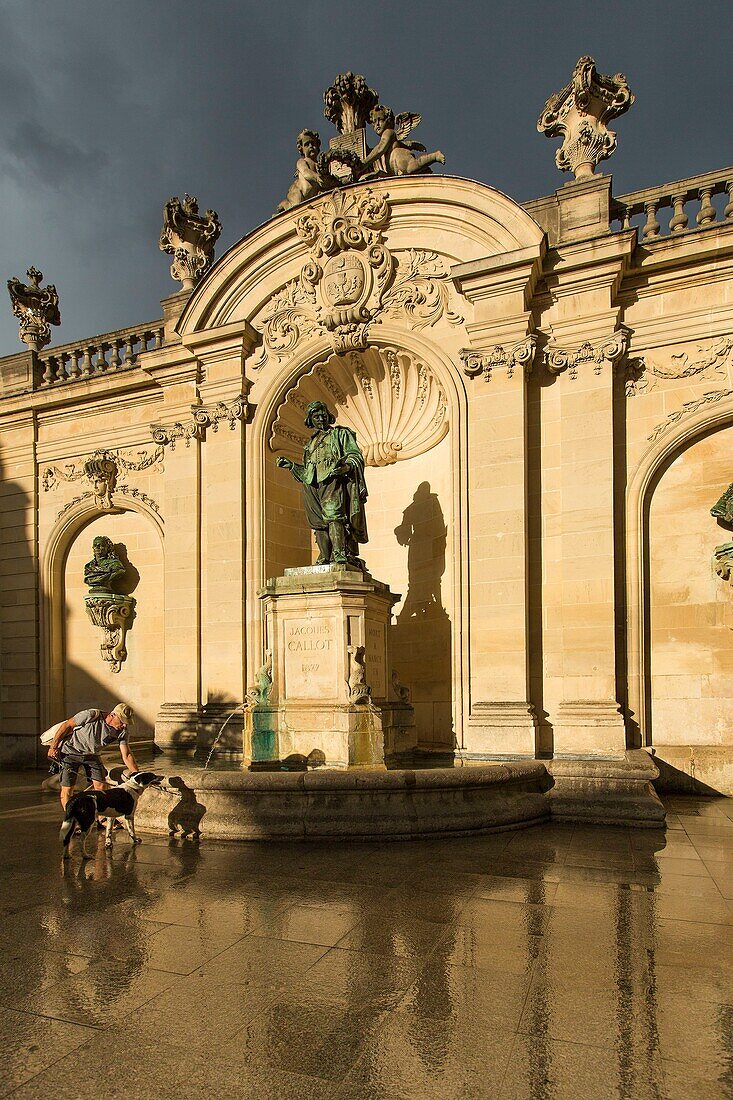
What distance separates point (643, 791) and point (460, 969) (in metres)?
4.87

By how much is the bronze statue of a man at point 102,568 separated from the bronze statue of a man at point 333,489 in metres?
5.93

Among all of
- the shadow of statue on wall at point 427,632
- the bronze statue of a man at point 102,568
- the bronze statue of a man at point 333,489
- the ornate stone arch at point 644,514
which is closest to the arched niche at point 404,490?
the shadow of statue on wall at point 427,632

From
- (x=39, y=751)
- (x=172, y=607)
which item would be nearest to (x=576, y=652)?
(x=172, y=607)

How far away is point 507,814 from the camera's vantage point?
775cm

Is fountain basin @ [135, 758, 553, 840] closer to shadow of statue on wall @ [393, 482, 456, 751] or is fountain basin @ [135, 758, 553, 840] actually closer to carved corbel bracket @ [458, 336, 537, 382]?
shadow of statue on wall @ [393, 482, 456, 751]

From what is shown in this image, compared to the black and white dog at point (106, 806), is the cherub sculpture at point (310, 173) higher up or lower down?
higher up

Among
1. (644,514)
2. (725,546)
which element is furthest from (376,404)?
(725,546)

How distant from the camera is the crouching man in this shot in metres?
7.12

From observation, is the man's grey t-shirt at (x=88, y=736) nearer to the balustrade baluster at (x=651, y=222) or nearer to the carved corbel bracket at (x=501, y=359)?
the carved corbel bracket at (x=501, y=359)

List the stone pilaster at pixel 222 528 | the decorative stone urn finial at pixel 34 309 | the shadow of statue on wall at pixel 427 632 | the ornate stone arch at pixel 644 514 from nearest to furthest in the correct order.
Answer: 1. the ornate stone arch at pixel 644 514
2. the shadow of statue on wall at pixel 427 632
3. the stone pilaster at pixel 222 528
4. the decorative stone urn finial at pixel 34 309

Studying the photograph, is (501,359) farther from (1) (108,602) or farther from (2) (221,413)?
(1) (108,602)

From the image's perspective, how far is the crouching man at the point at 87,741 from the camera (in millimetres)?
7125

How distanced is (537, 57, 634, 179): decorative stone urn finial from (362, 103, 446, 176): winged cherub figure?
77.8 inches

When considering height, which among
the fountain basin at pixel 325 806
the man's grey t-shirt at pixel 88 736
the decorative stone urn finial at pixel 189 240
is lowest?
the fountain basin at pixel 325 806
